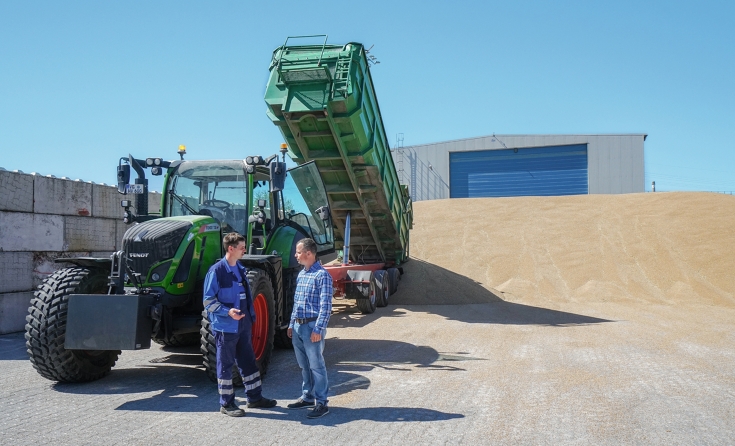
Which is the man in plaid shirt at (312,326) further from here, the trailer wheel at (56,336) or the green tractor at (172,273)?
the trailer wheel at (56,336)

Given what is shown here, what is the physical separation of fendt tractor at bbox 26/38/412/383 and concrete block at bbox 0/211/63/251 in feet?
11.0

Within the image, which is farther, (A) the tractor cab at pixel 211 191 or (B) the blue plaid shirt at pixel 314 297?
(A) the tractor cab at pixel 211 191

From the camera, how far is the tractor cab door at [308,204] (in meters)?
8.60

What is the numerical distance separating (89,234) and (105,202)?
760 mm

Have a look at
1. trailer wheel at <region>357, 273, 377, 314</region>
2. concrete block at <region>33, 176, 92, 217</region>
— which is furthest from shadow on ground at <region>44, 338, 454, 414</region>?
concrete block at <region>33, 176, 92, 217</region>

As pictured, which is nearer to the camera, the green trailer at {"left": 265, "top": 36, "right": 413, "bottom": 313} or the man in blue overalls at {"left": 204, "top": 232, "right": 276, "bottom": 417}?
the man in blue overalls at {"left": 204, "top": 232, "right": 276, "bottom": 417}

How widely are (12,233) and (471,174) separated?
99.7 feet

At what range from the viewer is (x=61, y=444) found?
4.41 m

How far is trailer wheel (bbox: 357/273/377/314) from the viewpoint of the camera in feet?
38.6

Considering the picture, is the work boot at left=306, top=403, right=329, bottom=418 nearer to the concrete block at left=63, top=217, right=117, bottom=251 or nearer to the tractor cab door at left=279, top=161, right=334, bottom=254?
the tractor cab door at left=279, top=161, right=334, bottom=254

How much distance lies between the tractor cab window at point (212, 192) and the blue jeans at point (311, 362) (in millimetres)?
2639

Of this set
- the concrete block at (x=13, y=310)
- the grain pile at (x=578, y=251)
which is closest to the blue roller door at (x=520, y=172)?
the grain pile at (x=578, y=251)

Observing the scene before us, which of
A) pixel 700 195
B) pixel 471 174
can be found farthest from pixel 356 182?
pixel 471 174

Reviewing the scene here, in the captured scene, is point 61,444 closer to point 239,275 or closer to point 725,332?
point 239,275
